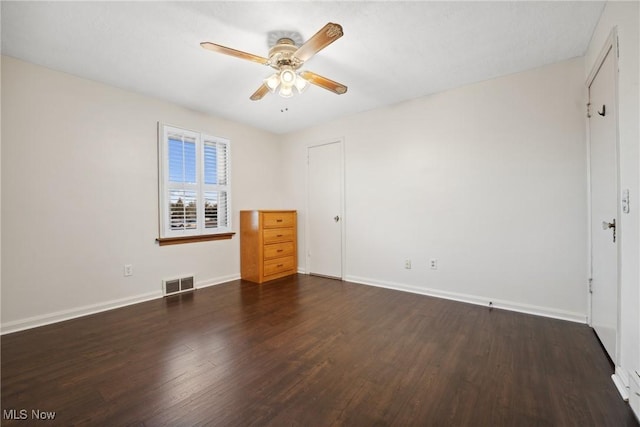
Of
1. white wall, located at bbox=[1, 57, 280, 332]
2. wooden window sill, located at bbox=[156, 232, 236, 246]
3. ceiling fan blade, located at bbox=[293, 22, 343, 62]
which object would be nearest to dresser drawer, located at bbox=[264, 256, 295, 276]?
wooden window sill, located at bbox=[156, 232, 236, 246]

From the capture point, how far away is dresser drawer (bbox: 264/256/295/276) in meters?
3.95

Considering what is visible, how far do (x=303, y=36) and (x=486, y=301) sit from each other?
315 centimetres

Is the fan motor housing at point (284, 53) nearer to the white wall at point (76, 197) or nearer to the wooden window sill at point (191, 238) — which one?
the white wall at point (76, 197)

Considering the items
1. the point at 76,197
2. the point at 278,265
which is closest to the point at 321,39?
the point at 76,197

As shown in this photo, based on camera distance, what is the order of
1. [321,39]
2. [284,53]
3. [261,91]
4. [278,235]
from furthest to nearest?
[278,235], [261,91], [284,53], [321,39]

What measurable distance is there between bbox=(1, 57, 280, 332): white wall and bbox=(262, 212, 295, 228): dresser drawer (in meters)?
1.07

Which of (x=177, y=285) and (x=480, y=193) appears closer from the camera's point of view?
(x=480, y=193)

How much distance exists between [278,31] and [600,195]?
2788 mm

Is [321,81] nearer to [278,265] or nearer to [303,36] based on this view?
[303,36]

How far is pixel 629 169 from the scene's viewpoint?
146 cm

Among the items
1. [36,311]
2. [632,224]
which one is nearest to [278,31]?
[632,224]

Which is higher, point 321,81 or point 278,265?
point 321,81

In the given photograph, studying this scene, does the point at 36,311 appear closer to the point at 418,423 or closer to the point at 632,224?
the point at 418,423

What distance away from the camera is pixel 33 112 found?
7.90ft
